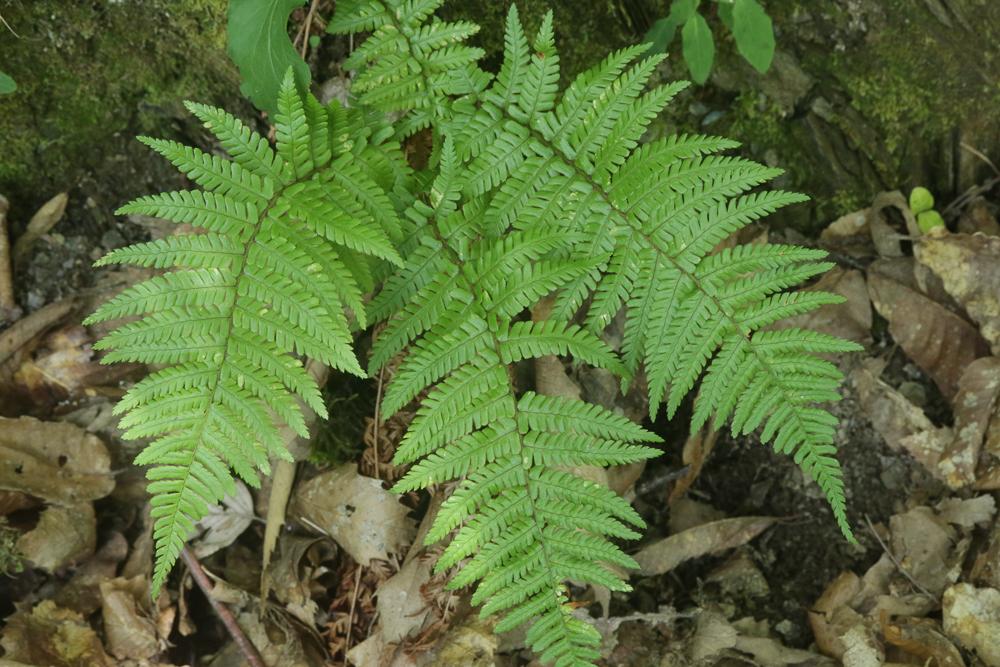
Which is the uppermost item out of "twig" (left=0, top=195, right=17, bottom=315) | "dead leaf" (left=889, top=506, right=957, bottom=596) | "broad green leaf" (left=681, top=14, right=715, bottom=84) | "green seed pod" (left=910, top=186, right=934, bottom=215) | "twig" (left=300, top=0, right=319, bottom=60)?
"twig" (left=300, top=0, right=319, bottom=60)

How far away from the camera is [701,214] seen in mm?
2832

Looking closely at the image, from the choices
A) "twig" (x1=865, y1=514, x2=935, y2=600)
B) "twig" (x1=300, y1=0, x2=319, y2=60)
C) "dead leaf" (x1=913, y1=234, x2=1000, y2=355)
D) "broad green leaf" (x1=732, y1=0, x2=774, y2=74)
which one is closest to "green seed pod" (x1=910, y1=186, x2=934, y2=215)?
"dead leaf" (x1=913, y1=234, x2=1000, y2=355)

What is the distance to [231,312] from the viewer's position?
2.55 meters

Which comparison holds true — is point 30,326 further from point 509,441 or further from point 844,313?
point 844,313

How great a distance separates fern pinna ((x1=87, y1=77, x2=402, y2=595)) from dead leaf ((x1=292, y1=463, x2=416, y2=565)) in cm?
83

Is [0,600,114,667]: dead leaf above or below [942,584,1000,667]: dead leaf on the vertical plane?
above

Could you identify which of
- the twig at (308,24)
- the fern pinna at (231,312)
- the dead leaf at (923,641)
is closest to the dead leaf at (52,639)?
the fern pinna at (231,312)

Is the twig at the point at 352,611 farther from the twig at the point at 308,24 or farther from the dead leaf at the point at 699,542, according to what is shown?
the twig at the point at 308,24

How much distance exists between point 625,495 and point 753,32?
1.94 meters

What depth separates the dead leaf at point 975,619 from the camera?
10.5 feet

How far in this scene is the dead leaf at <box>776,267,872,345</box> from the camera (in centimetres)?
372

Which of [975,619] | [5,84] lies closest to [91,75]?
[5,84]

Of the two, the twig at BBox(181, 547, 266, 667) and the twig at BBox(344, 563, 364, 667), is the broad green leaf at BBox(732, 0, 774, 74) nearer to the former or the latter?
the twig at BBox(344, 563, 364, 667)

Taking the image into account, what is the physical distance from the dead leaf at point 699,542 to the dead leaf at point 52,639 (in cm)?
231
